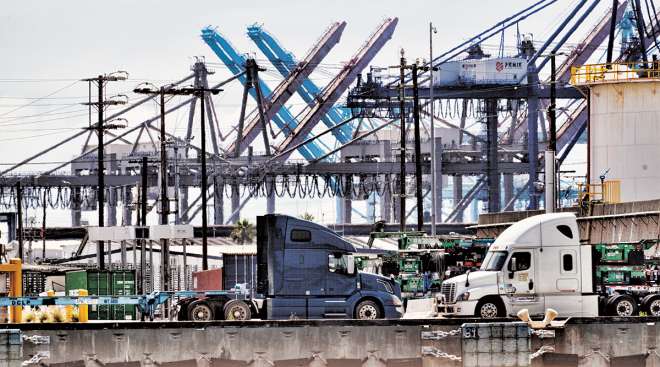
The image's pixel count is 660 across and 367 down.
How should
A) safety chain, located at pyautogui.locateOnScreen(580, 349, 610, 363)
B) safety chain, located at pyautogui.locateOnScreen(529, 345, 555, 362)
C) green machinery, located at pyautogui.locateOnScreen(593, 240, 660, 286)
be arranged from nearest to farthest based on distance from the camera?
safety chain, located at pyautogui.locateOnScreen(529, 345, 555, 362)
safety chain, located at pyautogui.locateOnScreen(580, 349, 610, 363)
green machinery, located at pyautogui.locateOnScreen(593, 240, 660, 286)

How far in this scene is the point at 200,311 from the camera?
39312 millimetres

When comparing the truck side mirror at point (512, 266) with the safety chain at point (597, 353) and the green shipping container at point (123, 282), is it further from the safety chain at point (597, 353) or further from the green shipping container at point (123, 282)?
the green shipping container at point (123, 282)

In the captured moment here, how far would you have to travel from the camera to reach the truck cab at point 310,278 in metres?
39.7

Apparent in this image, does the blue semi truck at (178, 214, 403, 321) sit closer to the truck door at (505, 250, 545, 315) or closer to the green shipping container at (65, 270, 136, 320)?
the truck door at (505, 250, 545, 315)

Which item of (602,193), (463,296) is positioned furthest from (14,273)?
(602,193)

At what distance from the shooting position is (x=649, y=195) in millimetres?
63000

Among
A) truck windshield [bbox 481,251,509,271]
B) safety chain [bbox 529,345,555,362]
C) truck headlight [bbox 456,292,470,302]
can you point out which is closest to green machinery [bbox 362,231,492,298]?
truck windshield [bbox 481,251,509,271]

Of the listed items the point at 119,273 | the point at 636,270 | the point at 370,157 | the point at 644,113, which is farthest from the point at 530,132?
the point at 636,270

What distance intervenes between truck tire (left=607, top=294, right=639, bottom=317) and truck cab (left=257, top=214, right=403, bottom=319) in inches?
221

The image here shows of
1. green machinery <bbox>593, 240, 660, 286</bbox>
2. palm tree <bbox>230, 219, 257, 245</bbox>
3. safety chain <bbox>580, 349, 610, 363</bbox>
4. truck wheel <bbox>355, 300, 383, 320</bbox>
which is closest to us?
safety chain <bbox>580, 349, 610, 363</bbox>

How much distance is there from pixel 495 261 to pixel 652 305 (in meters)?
4.34

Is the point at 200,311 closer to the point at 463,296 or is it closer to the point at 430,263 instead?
the point at 463,296

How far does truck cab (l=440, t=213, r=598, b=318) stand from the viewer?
38625 millimetres

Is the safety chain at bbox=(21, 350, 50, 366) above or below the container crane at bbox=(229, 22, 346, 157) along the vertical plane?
below
